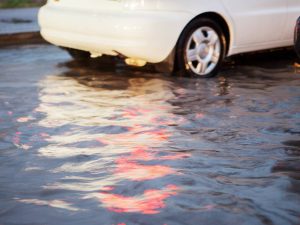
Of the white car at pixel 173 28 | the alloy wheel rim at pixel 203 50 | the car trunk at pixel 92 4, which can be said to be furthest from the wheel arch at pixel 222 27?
the car trunk at pixel 92 4

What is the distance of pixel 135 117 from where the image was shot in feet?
18.2

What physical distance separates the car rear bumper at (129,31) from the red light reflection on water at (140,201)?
134 inches

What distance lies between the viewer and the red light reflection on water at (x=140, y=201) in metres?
3.42

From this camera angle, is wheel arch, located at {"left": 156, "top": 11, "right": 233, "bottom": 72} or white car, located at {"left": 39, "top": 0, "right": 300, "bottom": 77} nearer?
white car, located at {"left": 39, "top": 0, "right": 300, "bottom": 77}

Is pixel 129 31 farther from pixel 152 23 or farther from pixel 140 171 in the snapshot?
pixel 140 171

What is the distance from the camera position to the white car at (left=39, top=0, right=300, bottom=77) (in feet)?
22.9

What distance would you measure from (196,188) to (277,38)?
4738 millimetres

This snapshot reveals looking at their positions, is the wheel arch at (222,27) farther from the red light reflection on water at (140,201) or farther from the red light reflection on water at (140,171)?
the red light reflection on water at (140,201)

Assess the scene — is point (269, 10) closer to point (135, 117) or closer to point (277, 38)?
point (277, 38)

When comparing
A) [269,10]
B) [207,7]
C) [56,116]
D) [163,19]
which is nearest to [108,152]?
[56,116]

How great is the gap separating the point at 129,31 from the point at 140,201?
364 centimetres

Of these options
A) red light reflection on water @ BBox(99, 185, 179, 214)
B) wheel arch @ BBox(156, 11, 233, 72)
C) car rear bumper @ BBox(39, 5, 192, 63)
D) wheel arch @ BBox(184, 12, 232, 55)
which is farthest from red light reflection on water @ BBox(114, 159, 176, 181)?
wheel arch @ BBox(184, 12, 232, 55)

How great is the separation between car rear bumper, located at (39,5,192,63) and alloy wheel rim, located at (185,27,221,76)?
11.4 inches

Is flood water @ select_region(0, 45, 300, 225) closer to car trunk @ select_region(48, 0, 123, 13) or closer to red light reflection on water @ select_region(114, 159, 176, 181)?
red light reflection on water @ select_region(114, 159, 176, 181)
